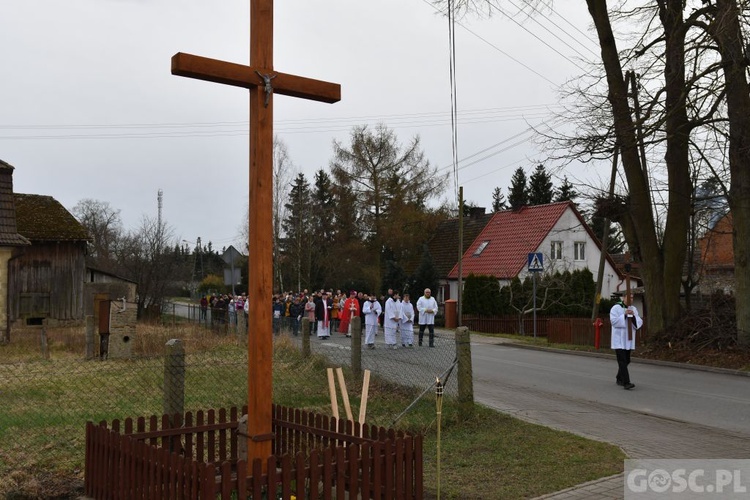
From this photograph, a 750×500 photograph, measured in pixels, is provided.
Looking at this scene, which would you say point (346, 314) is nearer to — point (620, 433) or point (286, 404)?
point (286, 404)

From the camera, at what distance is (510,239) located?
46.2 metres

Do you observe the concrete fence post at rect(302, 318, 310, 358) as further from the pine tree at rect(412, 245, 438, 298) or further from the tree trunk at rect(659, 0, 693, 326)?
the pine tree at rect(412, 245, 438, 298)

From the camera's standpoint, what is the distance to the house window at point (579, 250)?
47250 mm

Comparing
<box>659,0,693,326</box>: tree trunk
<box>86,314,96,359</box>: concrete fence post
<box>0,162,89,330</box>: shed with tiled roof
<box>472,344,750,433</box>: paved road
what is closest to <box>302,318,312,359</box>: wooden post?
<box>472,344,750,433</box>: paved road

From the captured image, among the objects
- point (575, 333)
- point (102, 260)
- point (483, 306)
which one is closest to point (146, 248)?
point (102, 260)

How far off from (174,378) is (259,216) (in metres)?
→ 2.47

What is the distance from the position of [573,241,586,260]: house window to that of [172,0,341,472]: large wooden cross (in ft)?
142

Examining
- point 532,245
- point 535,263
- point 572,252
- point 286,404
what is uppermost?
point 532,245

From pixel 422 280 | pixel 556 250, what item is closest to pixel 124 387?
pixel 422 280

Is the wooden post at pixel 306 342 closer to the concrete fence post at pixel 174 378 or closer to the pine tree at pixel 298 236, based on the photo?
the concrete fence post at pixel 174 378

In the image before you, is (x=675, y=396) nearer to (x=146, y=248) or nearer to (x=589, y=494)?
(x=589, y=494)

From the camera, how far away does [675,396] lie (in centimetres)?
1359

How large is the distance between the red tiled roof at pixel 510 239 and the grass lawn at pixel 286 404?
96.0 feet

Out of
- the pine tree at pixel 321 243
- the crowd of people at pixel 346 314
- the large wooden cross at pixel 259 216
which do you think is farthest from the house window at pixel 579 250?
the large wooden cross at pixel 259 216
